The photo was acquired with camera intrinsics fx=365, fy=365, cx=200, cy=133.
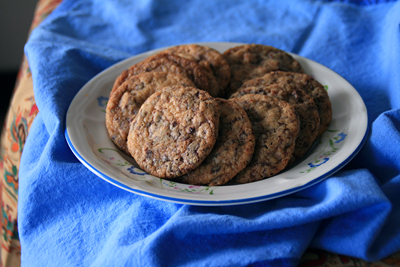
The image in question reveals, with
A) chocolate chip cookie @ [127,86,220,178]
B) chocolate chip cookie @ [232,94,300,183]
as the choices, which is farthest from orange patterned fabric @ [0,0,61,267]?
chocolate chip cookie @ [232,94,300,183]

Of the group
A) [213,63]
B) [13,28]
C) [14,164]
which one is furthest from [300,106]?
[13,28]

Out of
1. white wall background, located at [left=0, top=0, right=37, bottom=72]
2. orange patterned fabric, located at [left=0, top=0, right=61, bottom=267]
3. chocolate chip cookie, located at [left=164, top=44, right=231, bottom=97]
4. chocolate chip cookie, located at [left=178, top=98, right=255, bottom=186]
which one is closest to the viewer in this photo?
chocolate chip cookie, located at [left=178, top=98, right=255, bottom=186]

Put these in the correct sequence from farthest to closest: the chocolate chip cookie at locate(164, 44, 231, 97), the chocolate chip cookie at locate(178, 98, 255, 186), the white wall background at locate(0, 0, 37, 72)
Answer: the white wall background at locate(0, 0, 37, 72) → the chocolate chip cookie at locate(164, 44, 231, 97) → the chocolate chip cookie at locate(178, 98, 255, 186)

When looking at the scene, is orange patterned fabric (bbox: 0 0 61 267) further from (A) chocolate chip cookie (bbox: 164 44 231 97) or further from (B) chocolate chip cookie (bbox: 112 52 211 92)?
(A) chocolate chip cookie (bbox: 164 44 231 97)

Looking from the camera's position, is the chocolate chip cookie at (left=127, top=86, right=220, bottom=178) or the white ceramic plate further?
the chocolate chip cookie at (left=127, top=86, right=220, bottom=178)

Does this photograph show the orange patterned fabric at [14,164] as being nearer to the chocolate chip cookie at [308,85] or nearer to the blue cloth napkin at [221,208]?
the blue cloth napkin at [221,208]

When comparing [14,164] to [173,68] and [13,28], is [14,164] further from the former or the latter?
[13,28]

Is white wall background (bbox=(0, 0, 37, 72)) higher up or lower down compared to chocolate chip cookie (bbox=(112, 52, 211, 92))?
lower down

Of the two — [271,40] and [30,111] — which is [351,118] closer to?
[271,40]
